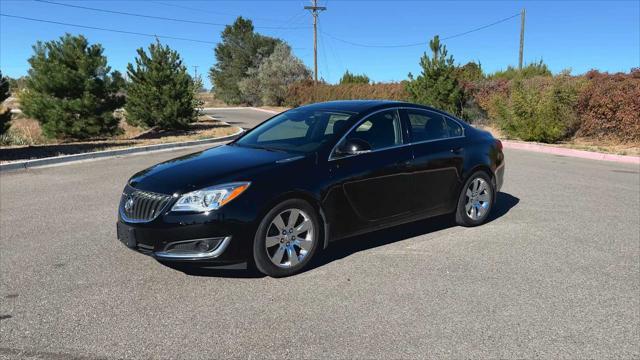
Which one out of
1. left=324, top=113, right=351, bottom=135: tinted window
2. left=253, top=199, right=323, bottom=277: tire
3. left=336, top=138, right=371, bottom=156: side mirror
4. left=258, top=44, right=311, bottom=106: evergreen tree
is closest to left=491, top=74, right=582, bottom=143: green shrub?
left=324, top=113, right=351, bottom=135: tinted window

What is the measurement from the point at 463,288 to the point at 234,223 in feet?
6.39

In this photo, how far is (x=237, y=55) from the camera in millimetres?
74250

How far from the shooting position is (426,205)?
17.8 ft

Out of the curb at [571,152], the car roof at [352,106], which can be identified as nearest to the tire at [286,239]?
the car roof at [352,106]

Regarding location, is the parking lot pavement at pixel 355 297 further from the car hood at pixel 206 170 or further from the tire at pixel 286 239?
the car hood at pixel 206 170

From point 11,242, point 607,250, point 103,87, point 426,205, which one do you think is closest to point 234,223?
point 426,205

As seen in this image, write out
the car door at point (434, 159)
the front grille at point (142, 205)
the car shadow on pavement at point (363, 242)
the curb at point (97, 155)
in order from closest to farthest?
the front grille at point (142, 205) → the car shadow on pavement at point (363, 242) → the car door at point (434, 159) → the curb at point (97, 155)

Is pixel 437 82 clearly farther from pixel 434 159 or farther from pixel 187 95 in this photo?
pixel 434 159

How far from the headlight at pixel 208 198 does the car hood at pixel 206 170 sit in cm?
5

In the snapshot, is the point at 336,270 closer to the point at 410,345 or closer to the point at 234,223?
the point at 234,223

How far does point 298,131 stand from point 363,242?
1.37m

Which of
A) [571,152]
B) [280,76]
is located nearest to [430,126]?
[571,152]

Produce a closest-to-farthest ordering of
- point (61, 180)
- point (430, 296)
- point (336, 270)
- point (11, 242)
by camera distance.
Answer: point (430, 296), point (336, 270), point (11, 242), point (61, 180)

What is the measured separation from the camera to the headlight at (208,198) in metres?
3.98
